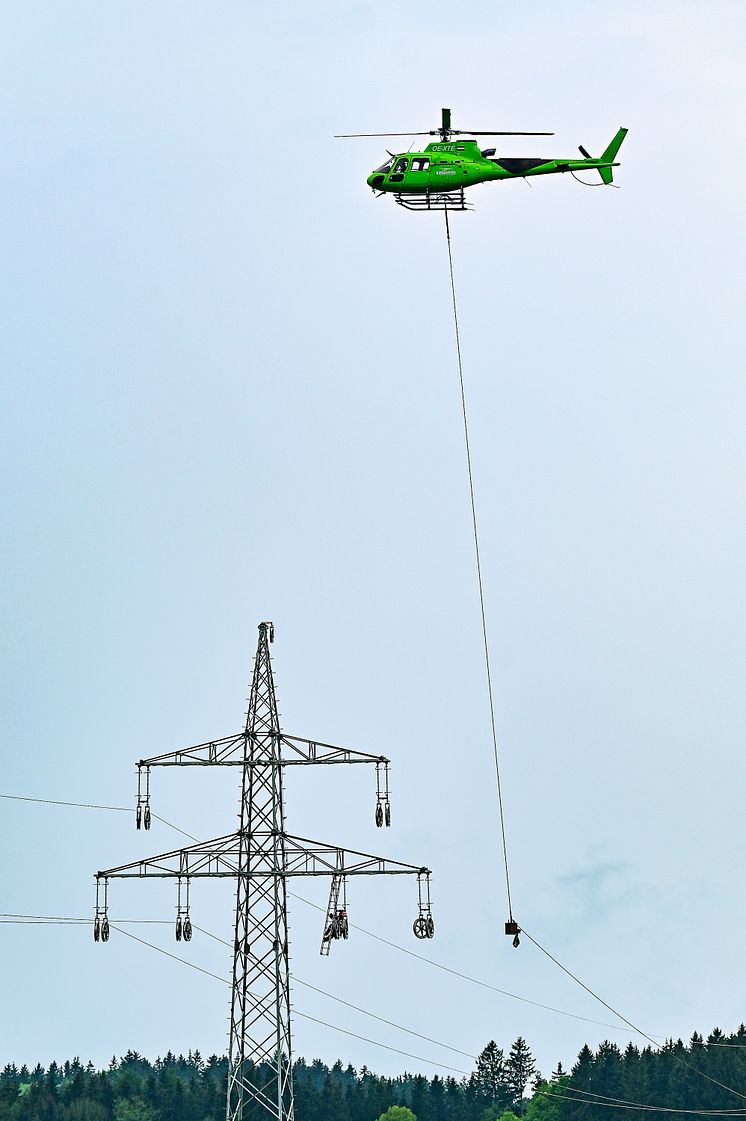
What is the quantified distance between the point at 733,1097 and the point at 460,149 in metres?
135

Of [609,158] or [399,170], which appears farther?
[609,158]

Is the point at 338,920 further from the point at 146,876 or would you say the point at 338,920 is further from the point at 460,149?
the point at 460,149

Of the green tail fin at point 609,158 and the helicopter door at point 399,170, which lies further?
the green tail fin at point 609,158

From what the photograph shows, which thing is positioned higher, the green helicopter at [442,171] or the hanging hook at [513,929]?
the green helicopter at [442,171]

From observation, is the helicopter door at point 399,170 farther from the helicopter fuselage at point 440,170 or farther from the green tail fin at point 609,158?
the green tail fin at point 609,158

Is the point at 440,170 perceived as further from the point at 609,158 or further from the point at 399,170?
the point at 609,158

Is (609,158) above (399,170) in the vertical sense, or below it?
above

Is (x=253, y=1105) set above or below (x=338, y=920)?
above

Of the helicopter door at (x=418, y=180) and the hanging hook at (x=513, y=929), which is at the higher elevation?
the helicopter door at (x=418, y=180)

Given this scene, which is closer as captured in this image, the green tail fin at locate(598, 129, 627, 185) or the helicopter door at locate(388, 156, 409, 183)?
the helicopter door at locate(388, 156, 409, 183)

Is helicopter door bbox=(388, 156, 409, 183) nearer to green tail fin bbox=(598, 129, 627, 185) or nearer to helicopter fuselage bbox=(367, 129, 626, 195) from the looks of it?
helicopter fuselage bbox=(367, 129, 626, 195)

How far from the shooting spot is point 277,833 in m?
71.9

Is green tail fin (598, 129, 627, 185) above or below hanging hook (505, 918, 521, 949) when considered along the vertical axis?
above

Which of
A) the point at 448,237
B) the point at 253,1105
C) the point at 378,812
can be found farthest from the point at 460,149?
the point at 253,1105
